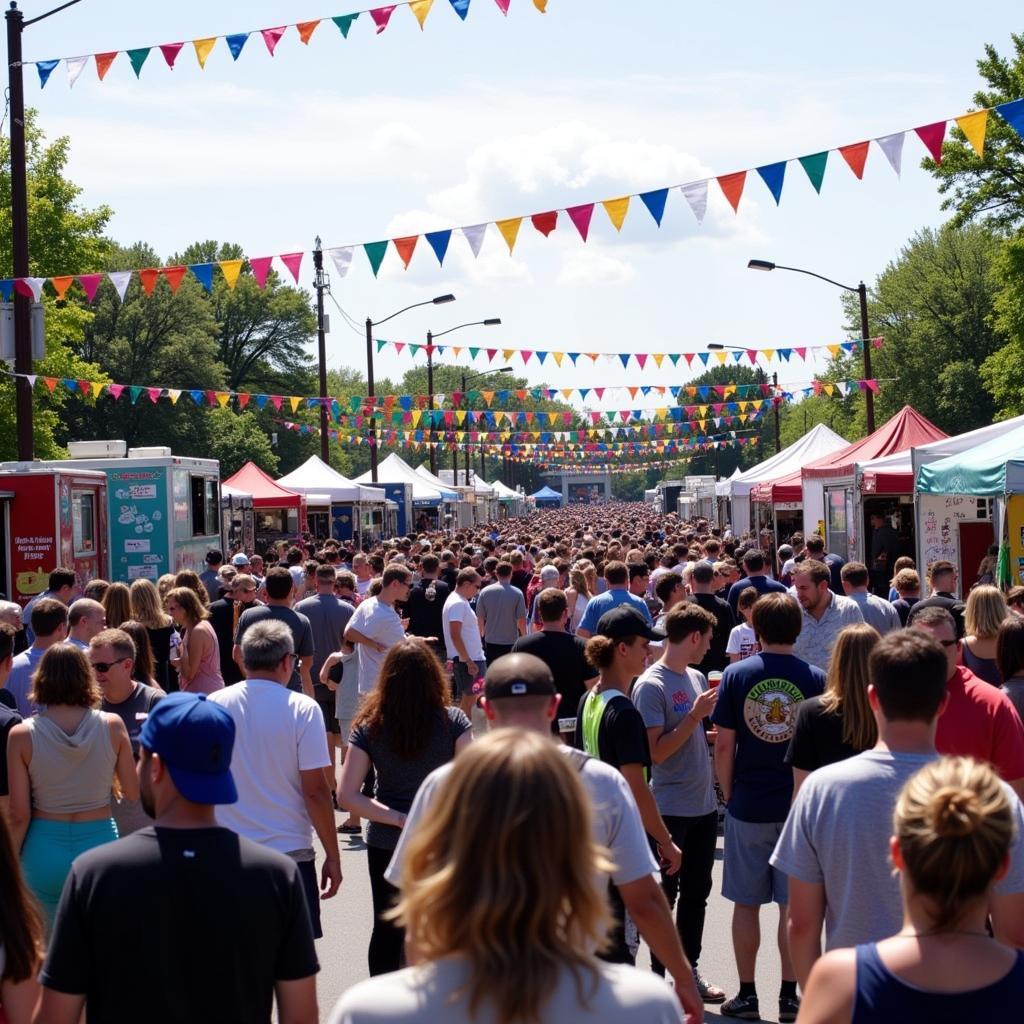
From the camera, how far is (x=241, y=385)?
81.3 metres

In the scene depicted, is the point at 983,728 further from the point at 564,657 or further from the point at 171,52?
the point at 171,52

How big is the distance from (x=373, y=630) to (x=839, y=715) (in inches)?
231

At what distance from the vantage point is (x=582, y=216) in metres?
16.6

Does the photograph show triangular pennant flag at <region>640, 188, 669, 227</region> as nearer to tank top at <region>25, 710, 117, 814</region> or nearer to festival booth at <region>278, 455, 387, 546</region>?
tank top at <region>25, 710, 117, 814</region>

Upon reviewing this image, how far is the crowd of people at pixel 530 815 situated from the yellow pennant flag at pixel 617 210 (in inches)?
Result: 244

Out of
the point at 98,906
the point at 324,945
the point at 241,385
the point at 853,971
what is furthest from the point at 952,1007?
the point at 241,385

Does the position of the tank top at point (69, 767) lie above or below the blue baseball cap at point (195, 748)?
below

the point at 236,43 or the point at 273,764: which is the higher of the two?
the point at 236,43

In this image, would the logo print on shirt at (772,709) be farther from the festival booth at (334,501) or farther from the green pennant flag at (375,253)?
the festival booth at (334,501)

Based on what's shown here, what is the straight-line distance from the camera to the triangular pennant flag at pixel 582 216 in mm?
16484

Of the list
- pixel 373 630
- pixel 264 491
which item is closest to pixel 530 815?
pixel 373 630

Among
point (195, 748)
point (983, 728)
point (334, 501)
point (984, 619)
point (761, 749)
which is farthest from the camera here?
point (334, 501)

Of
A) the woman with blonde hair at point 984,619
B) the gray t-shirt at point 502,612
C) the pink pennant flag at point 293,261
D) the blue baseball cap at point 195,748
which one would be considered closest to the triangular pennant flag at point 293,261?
the pink pennant flag at point 293,261

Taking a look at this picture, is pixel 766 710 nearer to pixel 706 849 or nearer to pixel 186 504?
pixel 706 849
